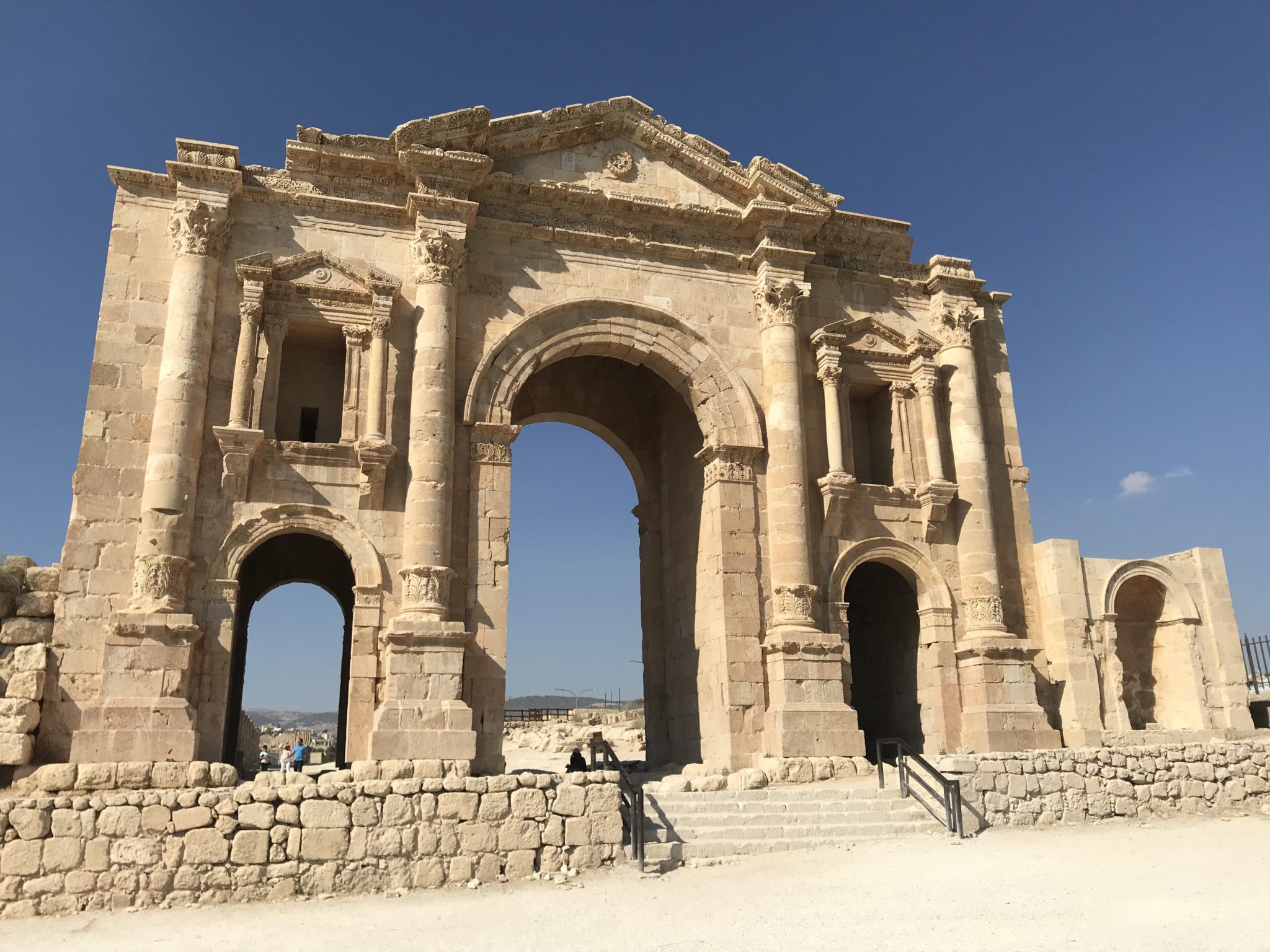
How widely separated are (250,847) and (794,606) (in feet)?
26.4

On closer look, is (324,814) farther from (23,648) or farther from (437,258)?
(437,258)

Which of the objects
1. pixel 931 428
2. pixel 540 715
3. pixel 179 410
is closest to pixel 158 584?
pixel 179 410

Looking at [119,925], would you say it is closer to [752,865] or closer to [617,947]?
[617,947]

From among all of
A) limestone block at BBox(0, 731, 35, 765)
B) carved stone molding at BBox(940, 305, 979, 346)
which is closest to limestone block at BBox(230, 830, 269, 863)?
limestone block at BBox(0, 731, 35, 765)

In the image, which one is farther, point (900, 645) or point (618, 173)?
point (900, 645)

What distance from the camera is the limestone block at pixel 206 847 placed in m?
9.81

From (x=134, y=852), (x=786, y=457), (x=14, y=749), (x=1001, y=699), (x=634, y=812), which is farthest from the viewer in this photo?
(x=786, y=457)

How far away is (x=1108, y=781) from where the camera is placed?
42.9 ft

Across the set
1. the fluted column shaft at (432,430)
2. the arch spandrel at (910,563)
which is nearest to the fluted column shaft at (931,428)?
the arch spandrel at (910,563)

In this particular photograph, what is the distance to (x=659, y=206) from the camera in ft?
52.3

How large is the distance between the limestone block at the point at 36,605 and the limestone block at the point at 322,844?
4750 mm

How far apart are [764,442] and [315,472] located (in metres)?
6.89

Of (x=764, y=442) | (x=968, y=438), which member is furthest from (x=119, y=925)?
(x=968, y=438)

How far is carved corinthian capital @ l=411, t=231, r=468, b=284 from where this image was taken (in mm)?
14195
